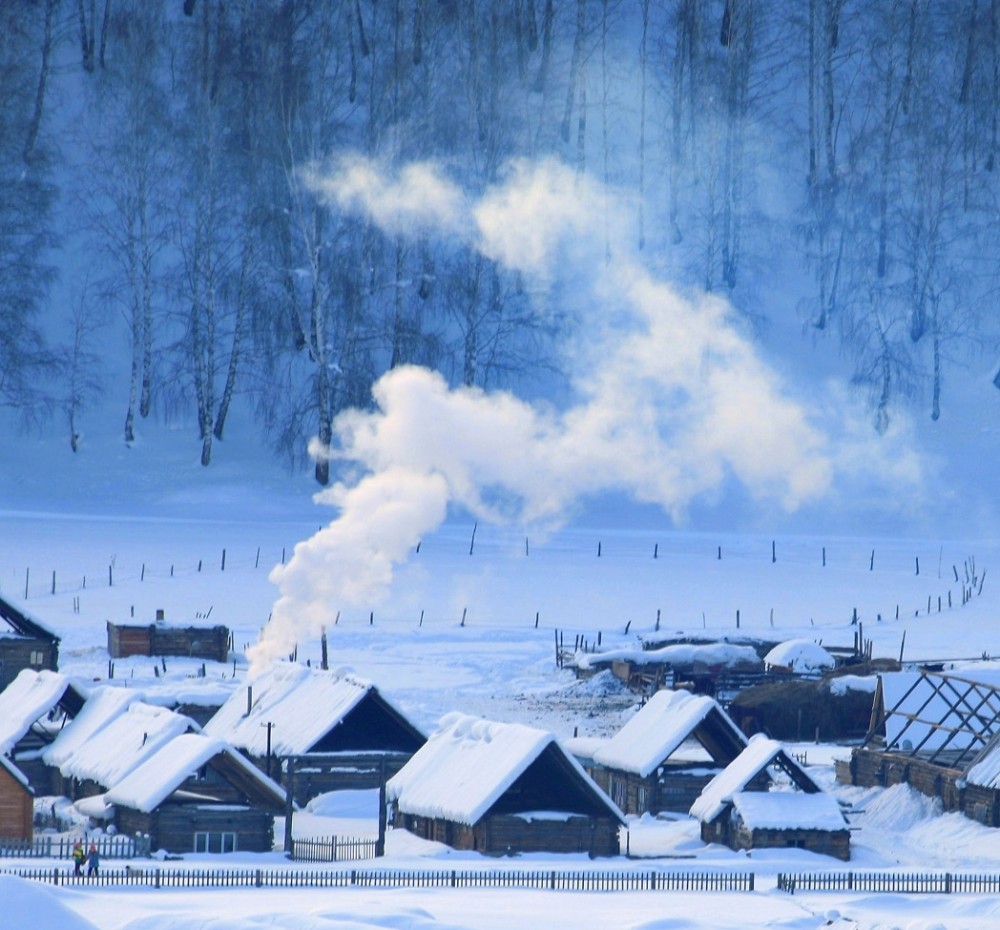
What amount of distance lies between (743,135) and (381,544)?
51.2 m

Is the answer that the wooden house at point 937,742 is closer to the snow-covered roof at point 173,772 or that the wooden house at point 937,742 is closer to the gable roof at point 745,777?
the gable roof at point 745,777

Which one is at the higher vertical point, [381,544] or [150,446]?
[150,446]

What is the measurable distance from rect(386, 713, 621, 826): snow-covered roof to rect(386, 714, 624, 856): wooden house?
0.02 meters

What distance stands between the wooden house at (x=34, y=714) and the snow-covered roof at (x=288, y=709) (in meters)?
3.12

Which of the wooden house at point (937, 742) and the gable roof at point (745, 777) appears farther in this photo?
the wooden house at point (937, 742)

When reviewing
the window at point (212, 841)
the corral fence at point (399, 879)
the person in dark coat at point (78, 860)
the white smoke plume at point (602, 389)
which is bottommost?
the corral fence at point (399, 879)

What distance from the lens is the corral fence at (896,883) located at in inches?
1257

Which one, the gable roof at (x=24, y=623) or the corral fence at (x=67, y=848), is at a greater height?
the gable roof at (x=24, y=623)

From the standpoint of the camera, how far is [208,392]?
7775cm

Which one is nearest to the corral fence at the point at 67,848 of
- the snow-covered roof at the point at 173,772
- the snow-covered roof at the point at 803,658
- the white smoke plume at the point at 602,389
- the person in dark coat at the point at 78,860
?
the snow-covered roof at the point at 173,772

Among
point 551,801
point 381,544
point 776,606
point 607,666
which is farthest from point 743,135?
point 551,801

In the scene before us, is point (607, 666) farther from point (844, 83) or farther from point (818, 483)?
point (844, 83)

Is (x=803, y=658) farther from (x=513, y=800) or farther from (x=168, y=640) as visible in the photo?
(x=513, y=800)

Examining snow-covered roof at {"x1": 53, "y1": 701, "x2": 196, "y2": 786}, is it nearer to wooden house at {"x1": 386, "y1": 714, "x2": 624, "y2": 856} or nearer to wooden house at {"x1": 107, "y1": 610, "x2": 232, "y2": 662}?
wooden house at {"x1": 386, "y1": 714, "x2": 624, "y2": 856}
